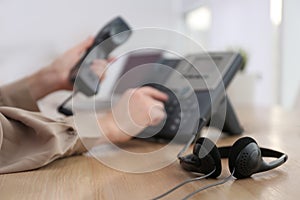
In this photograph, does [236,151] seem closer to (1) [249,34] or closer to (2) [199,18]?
(2) [199,18]

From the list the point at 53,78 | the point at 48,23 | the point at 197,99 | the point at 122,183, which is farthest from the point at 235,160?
the point at 48,23

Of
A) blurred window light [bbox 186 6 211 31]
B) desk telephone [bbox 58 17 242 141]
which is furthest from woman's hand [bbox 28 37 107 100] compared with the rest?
blurred window light [bbox 186 6 211 31]

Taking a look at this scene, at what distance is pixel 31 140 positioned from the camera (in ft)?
1.72

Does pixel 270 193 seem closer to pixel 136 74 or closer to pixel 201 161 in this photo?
pixel 201 161

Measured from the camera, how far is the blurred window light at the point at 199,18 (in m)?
1.67

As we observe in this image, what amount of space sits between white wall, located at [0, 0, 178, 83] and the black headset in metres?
0.98

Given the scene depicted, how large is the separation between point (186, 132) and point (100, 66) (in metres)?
0.35

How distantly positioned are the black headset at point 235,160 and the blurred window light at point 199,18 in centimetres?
125

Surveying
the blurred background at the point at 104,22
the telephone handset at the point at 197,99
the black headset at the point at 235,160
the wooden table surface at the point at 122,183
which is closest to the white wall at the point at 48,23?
the blurred background at the point at 104,22

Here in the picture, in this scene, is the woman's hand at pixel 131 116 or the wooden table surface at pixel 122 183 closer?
the wooden table surface at pixel 122 183

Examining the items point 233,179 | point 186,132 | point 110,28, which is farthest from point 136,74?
point 110,28

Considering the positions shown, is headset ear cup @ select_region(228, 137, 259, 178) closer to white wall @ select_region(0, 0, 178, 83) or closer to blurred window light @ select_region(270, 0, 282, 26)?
white wall @ select_region(0, 0, 178, 83)

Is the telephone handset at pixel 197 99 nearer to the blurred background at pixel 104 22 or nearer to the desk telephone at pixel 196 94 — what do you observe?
the desk telephone at pixel 196 94

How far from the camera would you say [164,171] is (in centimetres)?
47
